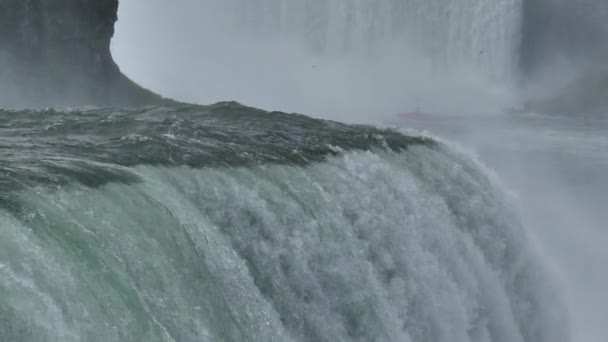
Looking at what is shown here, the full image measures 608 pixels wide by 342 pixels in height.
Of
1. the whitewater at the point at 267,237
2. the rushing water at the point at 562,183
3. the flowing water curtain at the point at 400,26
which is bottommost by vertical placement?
the rushing water at the point at 562,183

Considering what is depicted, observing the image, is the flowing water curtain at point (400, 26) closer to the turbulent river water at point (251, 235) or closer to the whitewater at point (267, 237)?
the whitewater at point (267, 237)

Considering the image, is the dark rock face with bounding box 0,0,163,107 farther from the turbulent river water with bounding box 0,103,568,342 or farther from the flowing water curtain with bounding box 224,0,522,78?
the flowing water curtain with bounding box 224,0,522,78

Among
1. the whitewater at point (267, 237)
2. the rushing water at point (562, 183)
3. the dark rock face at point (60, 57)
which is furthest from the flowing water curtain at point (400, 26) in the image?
the whitewater at point (267, 237)

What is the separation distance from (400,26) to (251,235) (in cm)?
4291

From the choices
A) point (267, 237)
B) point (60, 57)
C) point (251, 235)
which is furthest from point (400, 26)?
point (251, 235)

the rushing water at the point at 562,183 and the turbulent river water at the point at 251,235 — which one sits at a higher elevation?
the turbulent river water at the point at 251,235

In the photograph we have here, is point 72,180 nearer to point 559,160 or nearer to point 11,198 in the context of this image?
point 11,198

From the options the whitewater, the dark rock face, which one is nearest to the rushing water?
the whitewater

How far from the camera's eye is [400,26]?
49.8 m

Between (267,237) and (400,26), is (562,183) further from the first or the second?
(400,26)

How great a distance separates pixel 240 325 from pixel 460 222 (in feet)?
19.2

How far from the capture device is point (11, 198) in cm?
630

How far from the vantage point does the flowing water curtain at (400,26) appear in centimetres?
4962

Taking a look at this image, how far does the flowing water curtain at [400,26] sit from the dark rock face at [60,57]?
1984 cm
